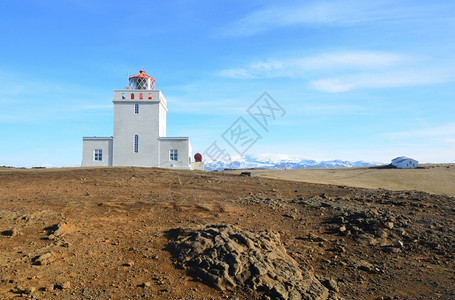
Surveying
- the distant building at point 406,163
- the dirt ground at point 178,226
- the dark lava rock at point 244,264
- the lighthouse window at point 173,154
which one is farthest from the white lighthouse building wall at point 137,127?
the distant building at point 406,163

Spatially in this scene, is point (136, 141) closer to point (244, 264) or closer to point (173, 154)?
point (173, 154)

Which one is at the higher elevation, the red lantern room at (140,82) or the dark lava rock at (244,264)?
the red lantern room at (140,82)

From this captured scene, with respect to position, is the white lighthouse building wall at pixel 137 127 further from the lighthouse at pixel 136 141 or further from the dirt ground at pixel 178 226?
the dirt ground at pixel 178 226

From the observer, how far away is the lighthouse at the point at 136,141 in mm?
33272

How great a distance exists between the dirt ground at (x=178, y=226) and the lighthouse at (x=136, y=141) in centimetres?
1916

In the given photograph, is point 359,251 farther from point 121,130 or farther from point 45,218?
point 121,130

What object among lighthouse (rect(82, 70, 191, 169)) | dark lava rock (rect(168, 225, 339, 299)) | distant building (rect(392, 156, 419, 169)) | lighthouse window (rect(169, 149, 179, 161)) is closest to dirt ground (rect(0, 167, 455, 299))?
dark lava rock (rect(168, 225, 339, 299))

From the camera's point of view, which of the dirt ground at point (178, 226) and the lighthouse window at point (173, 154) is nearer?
the dirt ground at point (178, 226)

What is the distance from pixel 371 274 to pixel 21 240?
7793 mm

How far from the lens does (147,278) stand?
617cm

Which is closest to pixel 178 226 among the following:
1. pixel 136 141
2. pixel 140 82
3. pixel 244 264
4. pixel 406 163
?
pixel 244 264

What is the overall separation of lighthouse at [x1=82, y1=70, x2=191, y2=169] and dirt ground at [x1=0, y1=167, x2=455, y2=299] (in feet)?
62.8

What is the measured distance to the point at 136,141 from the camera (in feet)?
110

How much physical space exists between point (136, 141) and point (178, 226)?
85.3 ft
